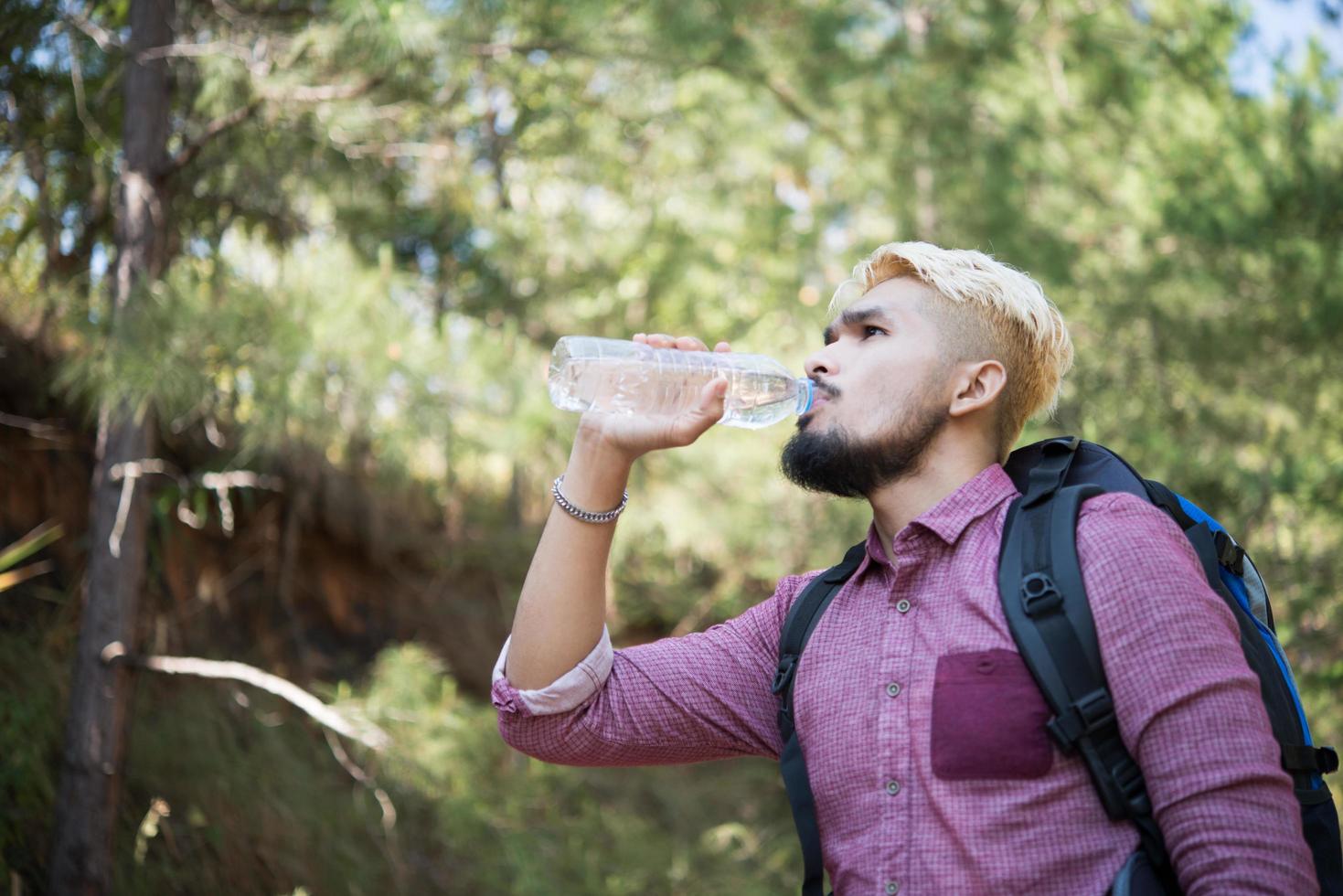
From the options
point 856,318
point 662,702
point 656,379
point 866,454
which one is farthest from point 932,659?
point 656,379

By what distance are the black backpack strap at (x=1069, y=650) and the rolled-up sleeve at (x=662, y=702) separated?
517mm

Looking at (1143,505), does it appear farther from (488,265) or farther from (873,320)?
(488,265)

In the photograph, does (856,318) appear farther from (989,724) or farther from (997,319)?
(989,724)

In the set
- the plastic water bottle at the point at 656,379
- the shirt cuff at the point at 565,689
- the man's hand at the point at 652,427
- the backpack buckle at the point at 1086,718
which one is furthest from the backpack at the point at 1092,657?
the plastic water bottle at the point at 656,379

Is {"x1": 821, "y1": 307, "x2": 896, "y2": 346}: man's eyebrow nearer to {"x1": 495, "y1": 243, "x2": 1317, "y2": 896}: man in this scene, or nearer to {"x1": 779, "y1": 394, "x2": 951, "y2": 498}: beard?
{"x1": 495, "y1": 243, "x2": 1317, "y2": 896}: man

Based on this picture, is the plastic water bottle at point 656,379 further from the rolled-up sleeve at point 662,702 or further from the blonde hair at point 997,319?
the rolled-up sleeve at point 662,702

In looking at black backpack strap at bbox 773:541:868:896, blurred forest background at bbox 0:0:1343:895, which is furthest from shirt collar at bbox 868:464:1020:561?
blurred forest background at bbox 0:0:1343:895

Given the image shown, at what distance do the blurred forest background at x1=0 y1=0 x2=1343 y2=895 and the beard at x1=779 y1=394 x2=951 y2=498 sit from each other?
1.92 meters

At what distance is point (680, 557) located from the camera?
7.59m

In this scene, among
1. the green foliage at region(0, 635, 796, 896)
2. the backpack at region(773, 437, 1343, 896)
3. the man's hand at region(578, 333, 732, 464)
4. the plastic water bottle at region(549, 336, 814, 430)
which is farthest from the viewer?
the green foliage at region(0, 635, 796, 896)

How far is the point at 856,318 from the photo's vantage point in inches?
76.9

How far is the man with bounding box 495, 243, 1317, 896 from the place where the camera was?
134 centimetres

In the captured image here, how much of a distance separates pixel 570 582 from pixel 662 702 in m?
0.27

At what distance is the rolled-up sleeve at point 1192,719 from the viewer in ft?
4.18
